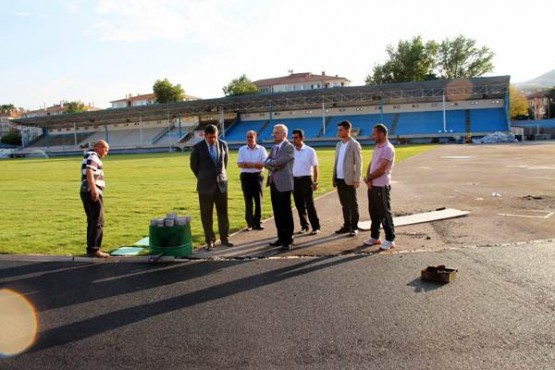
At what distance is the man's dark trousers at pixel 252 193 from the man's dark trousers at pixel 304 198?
79 cm

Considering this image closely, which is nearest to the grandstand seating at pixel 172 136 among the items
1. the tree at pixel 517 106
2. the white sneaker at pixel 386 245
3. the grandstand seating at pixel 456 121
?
the grandstand seating at pixel 456 121

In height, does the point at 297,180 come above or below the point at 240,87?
below

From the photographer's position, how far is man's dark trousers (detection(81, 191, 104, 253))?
7.22 meters

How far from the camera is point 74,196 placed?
15.6 metres

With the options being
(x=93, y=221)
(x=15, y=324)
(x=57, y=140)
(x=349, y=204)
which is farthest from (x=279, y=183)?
(x=57, y=140)

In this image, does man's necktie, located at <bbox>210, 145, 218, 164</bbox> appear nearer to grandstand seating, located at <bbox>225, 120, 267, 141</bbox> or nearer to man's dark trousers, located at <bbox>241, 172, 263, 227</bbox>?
man's dark trousers, located at <bbox>241, 172, 263, 227</bbox>

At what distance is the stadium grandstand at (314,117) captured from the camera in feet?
189

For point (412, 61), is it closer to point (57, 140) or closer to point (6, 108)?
point (57, 140)

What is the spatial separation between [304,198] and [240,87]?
97.5 metres

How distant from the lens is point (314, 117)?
7000 centimetres

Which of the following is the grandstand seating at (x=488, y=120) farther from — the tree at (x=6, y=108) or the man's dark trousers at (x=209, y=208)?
the tree at (x=6, y=108)

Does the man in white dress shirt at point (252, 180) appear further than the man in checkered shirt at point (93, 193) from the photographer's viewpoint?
Yes

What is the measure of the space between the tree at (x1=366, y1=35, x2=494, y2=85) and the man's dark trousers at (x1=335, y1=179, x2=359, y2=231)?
90.6m

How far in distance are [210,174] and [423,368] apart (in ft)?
15.8
